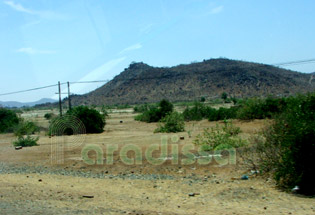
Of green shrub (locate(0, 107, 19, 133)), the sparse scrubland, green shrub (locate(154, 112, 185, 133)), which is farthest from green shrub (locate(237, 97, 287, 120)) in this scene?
green shrub (locate(0, 107, 19, 133))

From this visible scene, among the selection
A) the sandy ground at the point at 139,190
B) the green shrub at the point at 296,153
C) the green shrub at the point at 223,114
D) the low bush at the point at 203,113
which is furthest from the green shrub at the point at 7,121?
the green shrub at the point at 296,153

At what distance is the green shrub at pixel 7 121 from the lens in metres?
42.5

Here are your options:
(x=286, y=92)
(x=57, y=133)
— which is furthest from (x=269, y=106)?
(x=286, y=92)

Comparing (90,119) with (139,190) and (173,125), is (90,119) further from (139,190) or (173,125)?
(139,190)

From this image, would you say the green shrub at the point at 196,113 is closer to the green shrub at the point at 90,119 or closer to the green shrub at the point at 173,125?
the green shrub at the point at 90,119

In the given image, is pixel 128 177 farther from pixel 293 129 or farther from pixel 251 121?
pixel 251 121

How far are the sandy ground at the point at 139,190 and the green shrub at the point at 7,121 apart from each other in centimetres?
2744

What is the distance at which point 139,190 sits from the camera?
1141cm

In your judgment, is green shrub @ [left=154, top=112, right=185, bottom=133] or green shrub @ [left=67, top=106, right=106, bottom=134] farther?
green shrub @ [left=67, top=106, right=106, bottom=134]

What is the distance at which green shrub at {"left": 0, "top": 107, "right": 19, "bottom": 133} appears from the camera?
42.5 meters

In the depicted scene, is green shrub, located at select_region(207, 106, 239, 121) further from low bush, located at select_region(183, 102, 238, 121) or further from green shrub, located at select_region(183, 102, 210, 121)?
green shrub, located at select_region(183, 102, 210, 121)

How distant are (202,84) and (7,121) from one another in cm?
6888

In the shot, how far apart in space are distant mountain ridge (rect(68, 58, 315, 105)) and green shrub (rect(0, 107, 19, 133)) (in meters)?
57.4

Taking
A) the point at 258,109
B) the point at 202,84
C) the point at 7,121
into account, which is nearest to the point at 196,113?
the point at 258,109
